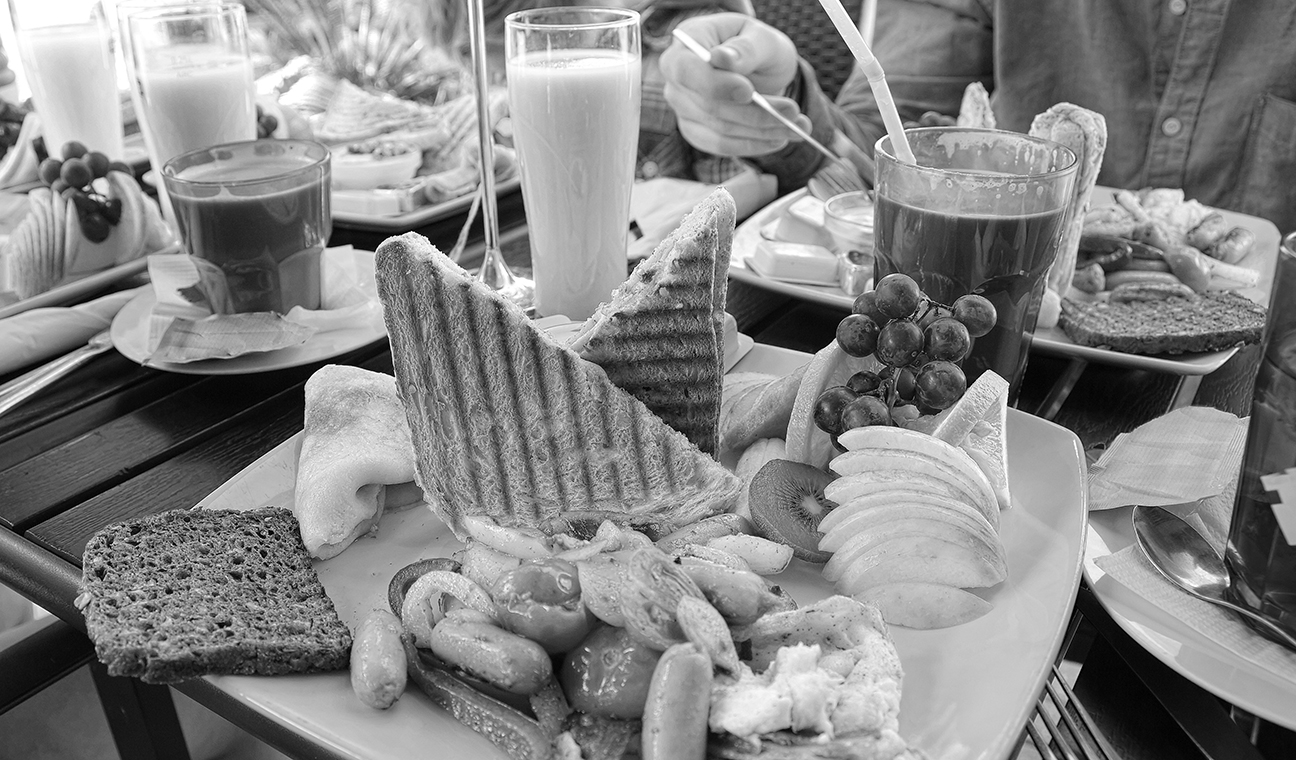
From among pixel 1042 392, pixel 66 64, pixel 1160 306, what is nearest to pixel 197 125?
pixel 66 64

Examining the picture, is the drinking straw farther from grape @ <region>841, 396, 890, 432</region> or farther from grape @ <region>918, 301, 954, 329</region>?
grape @ <region>841, 396, 890, 432</region>

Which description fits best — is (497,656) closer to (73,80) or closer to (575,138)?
(575,138)

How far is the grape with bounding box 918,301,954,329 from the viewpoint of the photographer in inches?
41.1

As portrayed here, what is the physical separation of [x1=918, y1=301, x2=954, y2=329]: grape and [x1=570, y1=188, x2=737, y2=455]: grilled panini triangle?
23 cm

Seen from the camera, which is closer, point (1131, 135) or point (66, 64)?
point (66, 64)

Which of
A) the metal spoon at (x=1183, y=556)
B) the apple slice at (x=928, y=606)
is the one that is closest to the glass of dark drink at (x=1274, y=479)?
the metal spoon at (x=1183, y=556)

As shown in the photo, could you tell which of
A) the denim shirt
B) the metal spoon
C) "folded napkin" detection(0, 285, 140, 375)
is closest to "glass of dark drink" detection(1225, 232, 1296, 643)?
the metal spoon

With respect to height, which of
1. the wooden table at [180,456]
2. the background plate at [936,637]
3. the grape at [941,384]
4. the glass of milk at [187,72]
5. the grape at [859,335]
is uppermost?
the glass of milk at [187,72]

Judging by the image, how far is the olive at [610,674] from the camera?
71cm

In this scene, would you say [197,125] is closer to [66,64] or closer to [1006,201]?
[66,64]

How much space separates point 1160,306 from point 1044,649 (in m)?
0.81

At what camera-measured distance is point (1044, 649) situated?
0.79 m

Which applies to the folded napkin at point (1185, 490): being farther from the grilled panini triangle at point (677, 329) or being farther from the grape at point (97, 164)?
the grape at point (97, 164)

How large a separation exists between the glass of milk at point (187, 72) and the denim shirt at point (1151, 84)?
1.18 metres
